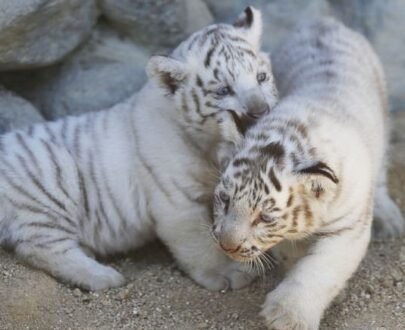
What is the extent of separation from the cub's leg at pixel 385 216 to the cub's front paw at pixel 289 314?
1225 mm

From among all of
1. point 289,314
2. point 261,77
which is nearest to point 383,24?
point 261,77

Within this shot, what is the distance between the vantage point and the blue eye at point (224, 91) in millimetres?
3994

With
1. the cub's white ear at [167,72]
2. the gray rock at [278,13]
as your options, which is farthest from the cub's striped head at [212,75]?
the gray rock at [278,13]

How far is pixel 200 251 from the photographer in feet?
13.3

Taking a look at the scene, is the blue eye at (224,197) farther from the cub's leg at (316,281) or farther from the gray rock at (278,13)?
the gray rock at (278,13)

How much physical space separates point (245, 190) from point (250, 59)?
98cm

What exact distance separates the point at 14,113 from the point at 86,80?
1.56 feet

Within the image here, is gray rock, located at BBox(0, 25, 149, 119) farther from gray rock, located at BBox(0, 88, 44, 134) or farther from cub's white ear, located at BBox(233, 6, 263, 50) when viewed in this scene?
cub's white ear, located at BBox(233, 6, 263, 50)

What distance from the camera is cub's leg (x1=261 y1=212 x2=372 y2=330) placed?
3.44 metres

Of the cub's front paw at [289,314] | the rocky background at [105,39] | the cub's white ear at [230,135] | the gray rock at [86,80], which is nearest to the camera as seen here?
the cub's front paw at [289,314]


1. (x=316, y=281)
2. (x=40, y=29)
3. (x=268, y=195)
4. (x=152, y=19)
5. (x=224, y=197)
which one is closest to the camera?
(x=268, y=195)

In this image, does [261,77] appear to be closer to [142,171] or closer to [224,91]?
[224,91]

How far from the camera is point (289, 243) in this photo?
12.7 ft

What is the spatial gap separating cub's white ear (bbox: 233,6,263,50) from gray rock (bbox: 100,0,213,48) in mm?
721
